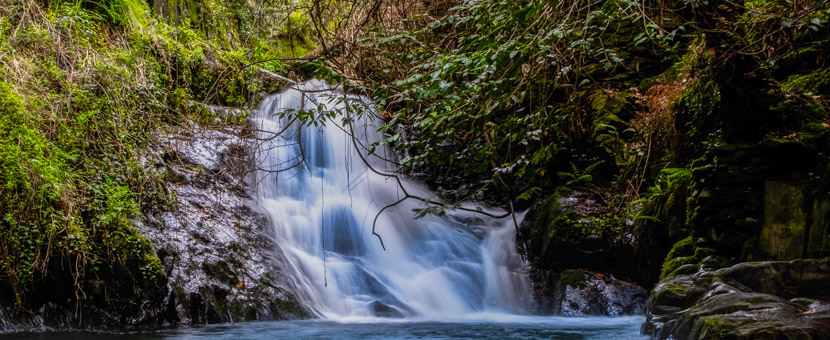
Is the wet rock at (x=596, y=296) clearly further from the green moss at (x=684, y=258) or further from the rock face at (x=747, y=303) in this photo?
the rock face at (x=747, y=303)

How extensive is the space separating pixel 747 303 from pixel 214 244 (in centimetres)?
499

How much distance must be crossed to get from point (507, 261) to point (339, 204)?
2611mm

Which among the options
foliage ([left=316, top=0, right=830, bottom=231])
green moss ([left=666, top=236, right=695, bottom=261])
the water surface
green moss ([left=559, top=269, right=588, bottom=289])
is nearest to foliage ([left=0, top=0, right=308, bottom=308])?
the water surface

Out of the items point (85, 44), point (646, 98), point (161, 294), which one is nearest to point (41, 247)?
point (161, 294)

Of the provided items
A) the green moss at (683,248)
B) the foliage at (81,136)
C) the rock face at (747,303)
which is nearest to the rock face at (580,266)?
the green moss at (683,248)

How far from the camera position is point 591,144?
24.4ft

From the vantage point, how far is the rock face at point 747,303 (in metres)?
2.75

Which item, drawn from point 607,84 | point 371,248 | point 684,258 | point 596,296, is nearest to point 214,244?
point 371,248

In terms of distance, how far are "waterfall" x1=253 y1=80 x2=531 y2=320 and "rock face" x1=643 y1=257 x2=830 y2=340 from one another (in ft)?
8.69

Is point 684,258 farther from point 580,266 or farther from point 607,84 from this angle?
point 607,84

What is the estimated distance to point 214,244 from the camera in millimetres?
6012

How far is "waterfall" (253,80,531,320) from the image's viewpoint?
656 cm

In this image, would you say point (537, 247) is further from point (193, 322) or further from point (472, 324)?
point (193, 322)

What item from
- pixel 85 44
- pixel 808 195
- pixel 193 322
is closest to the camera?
pixel 808 195
